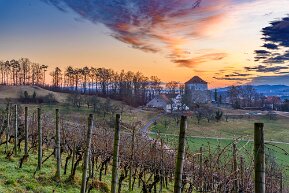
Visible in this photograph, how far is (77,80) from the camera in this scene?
388 feet

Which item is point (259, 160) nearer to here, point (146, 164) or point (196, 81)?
point (146, 164)

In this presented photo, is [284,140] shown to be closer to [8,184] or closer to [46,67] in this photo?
[8,184]

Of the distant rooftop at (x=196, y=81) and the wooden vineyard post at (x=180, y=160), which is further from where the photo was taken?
the distant rooftop at (x=196, y=81)

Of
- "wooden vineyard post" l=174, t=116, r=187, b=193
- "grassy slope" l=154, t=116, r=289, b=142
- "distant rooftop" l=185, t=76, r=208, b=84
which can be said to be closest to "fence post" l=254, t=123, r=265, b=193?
"wooden vineyard post" l=174, t=116, r=187, b=193

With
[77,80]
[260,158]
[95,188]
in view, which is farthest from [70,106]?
[260,158]

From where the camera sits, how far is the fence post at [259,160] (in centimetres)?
323

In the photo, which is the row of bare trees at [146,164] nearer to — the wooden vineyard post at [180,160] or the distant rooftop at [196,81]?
the wooden vineyard post at [180,160]

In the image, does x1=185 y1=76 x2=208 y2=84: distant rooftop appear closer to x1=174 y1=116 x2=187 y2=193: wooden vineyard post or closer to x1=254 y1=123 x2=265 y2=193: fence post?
x1=174 y1=116 x2=187 y2=193: wooden vineyard post

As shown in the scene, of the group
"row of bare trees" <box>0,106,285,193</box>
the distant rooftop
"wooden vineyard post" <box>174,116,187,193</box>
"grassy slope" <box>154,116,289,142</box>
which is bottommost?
"grassy slope" <box>154,116,289,142</box>

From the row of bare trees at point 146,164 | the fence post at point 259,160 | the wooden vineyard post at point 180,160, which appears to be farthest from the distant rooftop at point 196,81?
the fence post at point 259,160

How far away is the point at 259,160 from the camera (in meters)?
3.28

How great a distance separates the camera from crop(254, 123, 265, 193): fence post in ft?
10.6

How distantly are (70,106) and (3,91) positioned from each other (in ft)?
98.6

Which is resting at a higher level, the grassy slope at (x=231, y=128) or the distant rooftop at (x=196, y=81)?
the distant rooftop at (x=196, y=81)
